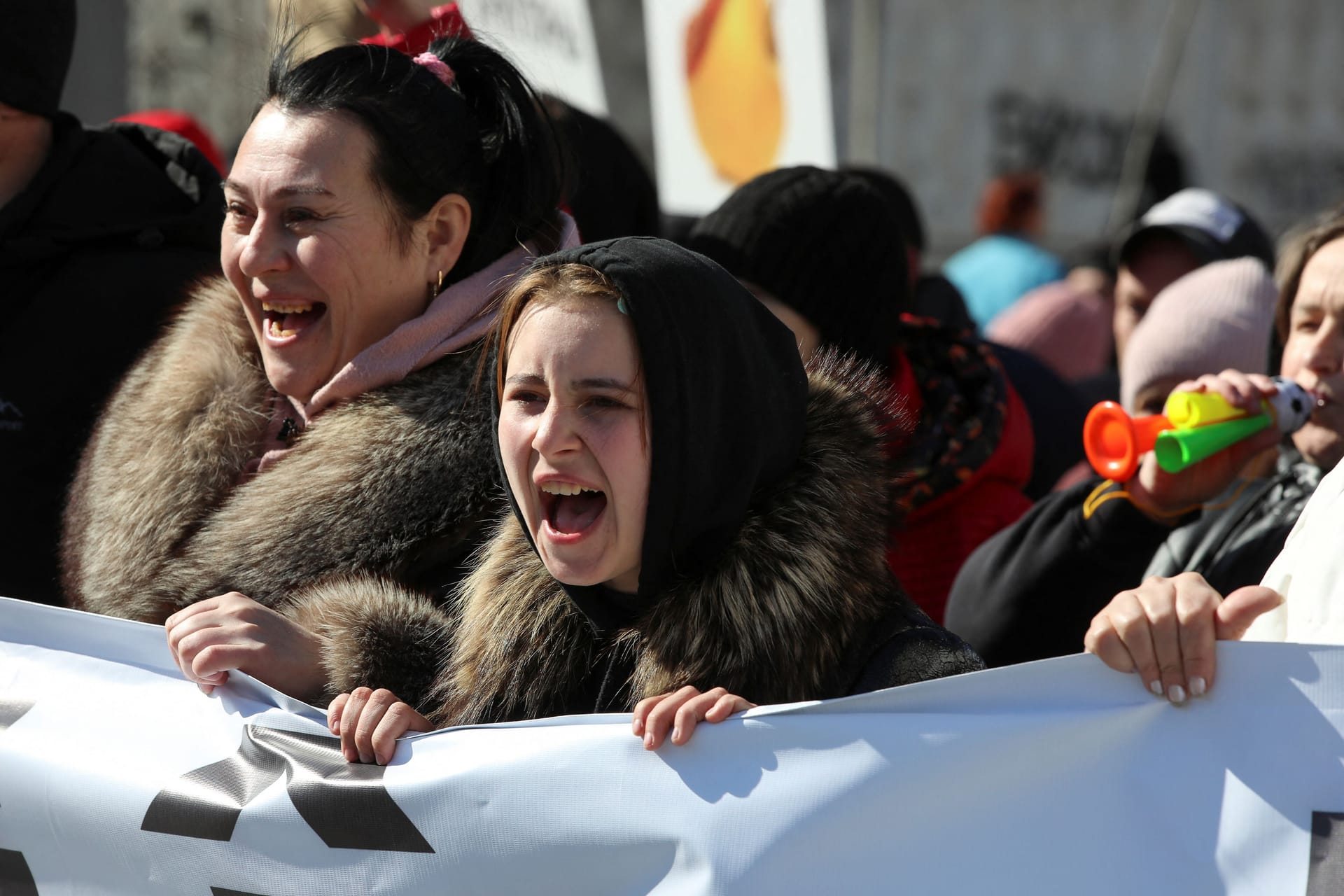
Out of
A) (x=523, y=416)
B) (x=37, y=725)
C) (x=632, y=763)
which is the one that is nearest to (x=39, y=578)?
(x=37, y=725)

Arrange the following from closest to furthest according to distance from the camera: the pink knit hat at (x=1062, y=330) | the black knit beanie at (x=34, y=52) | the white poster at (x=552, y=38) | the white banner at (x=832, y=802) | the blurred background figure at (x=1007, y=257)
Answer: the white banner at (x=832, y=802) < the black knit beanie at (x=34, y=52) < the white poster at (x=552, y=38) < the pink knit hat at (x=1062, y=330) < the blurred background figure at (x=1007, y=257)

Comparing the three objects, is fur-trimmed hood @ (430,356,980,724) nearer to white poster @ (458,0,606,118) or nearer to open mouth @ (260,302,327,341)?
open mouth @ (260,302,327,341)

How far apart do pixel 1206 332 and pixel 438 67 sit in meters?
1.58

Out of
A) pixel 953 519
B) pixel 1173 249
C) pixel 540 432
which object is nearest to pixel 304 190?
pixel 540 432

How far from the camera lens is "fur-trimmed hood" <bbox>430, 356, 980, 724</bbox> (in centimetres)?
180

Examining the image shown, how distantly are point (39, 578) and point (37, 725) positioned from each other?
59 cm

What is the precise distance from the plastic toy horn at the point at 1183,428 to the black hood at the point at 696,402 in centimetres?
67

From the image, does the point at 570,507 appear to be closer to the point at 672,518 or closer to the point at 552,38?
the point at 672,518

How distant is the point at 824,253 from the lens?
306 centimetres

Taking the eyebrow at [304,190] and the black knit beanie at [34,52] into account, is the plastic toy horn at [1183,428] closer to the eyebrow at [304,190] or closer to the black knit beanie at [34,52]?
the eyebrow at [304,190]

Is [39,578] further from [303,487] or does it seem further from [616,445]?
[616,445]

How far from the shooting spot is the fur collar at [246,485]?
217 cm

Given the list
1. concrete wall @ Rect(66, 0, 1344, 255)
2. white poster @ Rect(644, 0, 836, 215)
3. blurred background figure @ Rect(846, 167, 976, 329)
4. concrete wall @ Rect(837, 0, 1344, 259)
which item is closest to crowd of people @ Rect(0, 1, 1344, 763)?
blurred background figure @ Rect(846, 167, 976, 329)

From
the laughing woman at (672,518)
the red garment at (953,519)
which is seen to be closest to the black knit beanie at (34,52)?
the laughing woman at (672,518)
